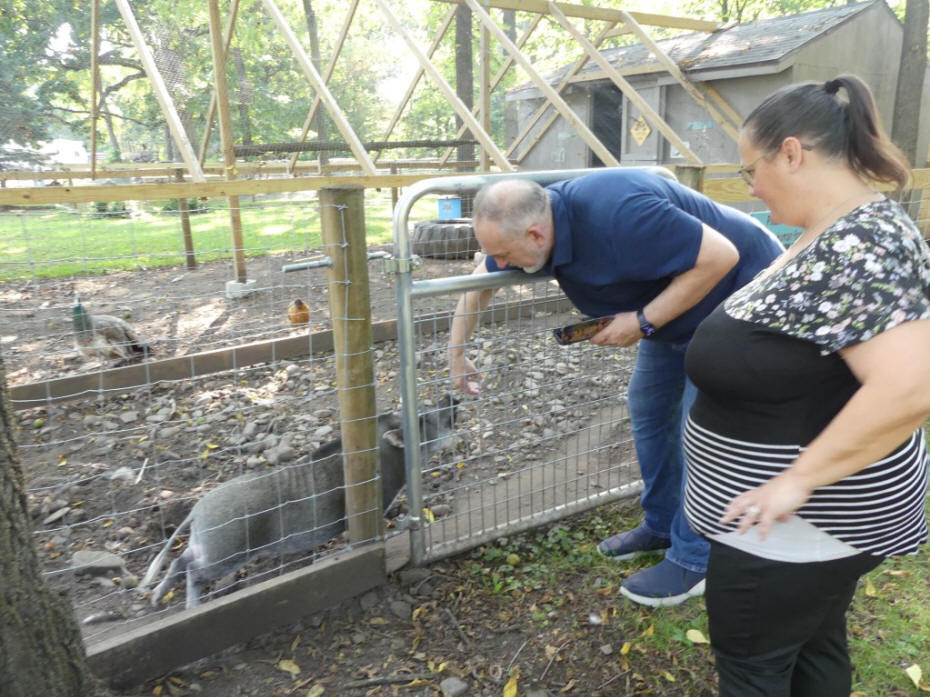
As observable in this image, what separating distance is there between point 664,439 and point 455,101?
16.4ft

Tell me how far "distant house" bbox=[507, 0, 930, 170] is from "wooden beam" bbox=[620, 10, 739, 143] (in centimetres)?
38

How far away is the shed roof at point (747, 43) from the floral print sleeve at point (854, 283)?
33.2 ft

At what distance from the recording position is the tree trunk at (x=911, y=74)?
1005cm

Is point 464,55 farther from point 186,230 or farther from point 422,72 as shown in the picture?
point 186,230

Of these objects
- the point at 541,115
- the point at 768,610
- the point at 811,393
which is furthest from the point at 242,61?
the point at 768,610

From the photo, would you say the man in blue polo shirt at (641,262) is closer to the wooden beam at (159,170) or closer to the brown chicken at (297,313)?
the brown chicken at (297,313)

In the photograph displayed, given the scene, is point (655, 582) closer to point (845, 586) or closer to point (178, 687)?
point (845, 586)

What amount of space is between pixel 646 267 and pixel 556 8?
7956 mm

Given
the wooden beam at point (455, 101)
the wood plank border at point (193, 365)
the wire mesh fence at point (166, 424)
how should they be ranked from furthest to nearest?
the wooden beam at point (455, 101), the wood plank border at point (193, 365), the wire mesh fence at point (166, 424)

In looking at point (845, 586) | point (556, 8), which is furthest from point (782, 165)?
point (556, 8)

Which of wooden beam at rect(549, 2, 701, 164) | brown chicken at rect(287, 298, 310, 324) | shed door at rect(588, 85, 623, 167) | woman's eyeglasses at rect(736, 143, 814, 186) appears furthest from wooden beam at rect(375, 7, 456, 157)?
woman's eyeglasses at rect(736, 143, 814, 186)

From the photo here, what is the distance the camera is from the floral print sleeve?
1235mm

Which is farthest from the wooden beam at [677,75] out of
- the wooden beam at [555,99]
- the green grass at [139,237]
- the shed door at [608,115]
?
the green grass at [139,237]

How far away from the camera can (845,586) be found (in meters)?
1.49
